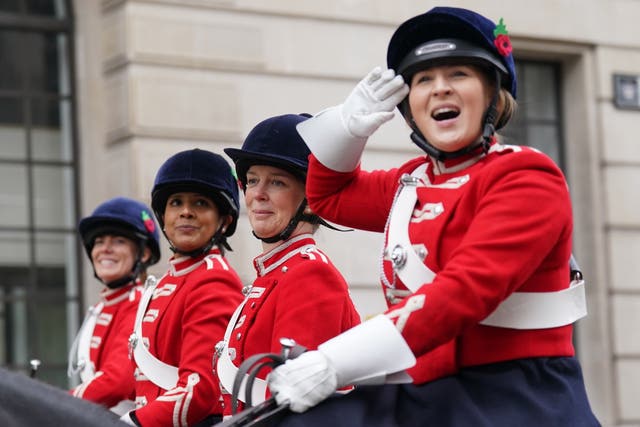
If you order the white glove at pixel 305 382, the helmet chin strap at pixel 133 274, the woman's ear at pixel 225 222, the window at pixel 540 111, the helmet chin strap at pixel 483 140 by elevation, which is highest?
the window at pixel 540 111

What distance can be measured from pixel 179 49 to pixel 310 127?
5.78 m

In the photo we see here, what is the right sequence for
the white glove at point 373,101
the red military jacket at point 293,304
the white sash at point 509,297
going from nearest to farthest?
the white sash at point 509,297
the white glove at point 373,101
the red military jacket at point 293,304

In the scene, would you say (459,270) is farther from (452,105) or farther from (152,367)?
(152,367)

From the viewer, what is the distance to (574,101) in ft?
37.0

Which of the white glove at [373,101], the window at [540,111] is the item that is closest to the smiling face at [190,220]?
the white glove at [373,101]

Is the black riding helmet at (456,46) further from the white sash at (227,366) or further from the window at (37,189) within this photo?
the window at (37,189)

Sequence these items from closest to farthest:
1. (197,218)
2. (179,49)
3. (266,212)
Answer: (266,212), (197,218), (179,49)

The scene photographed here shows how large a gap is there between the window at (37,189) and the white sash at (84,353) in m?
3.04

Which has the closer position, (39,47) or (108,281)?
(108,281)

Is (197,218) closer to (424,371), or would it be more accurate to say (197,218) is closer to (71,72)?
(424,371)

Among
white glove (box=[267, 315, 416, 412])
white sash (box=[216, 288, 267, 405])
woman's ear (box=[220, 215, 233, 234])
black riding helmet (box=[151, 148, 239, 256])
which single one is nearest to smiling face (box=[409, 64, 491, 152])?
white glove (box=[267, 315, 416, 412])

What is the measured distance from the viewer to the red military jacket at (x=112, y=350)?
18.4 feet

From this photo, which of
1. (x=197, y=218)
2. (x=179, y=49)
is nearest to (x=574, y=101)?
(x=179, y=49)

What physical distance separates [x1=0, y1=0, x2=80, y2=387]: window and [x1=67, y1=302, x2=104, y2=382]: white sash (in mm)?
3041
